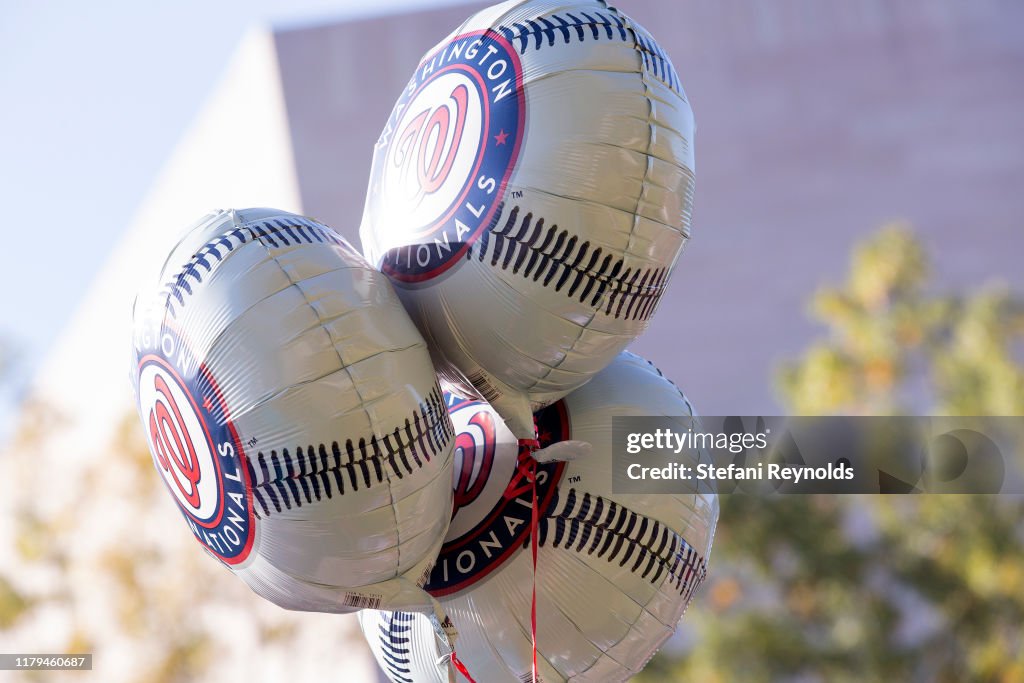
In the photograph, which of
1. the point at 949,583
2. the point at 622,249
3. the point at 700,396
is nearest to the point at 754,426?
the point at 622,249

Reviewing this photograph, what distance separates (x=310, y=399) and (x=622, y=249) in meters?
0.38

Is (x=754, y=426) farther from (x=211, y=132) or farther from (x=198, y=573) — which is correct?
(x=211, y=132)

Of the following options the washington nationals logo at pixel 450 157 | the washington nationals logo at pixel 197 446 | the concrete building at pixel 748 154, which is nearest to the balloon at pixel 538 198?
the washington nationals logo at pixel 450 157

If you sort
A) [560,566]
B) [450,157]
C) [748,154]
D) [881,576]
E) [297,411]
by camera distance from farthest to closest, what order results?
[748,154], [881,576], [560,566], [450,157], [297,411]

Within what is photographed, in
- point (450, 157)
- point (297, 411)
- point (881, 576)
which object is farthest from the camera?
point (881, 576)

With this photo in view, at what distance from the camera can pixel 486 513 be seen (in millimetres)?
1348

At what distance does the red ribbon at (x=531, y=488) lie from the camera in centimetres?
130

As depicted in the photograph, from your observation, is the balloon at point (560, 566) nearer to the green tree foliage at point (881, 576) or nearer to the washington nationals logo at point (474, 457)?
the washington nationals logo at point (474, 457)

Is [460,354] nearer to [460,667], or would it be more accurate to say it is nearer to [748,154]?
[460,667]

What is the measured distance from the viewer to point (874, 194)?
34.3ft

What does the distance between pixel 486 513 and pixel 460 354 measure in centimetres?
22

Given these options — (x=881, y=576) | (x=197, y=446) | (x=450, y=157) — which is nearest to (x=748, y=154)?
(x=881, y=576)

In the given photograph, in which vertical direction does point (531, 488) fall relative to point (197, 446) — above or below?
below

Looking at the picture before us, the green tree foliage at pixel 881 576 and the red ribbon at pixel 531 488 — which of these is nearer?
the red ribbon at pixel 531 488
